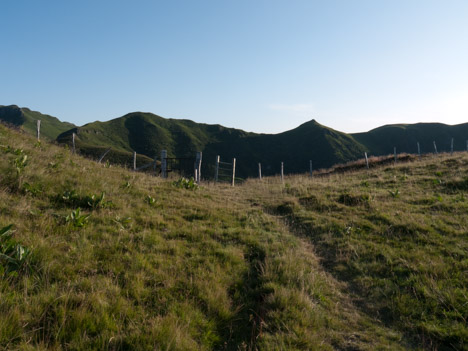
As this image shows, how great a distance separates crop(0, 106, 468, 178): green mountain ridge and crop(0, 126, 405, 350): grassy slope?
84.6m

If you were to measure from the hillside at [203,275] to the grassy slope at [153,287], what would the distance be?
19 mm

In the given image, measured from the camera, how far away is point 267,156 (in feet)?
366

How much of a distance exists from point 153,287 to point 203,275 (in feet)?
2.56

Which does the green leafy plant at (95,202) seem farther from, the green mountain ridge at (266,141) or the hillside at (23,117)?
the hillside at (23,117)

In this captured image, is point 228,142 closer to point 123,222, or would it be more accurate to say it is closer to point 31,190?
point 31,190

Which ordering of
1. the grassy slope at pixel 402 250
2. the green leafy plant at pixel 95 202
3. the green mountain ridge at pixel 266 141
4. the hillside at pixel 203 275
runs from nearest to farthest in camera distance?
the hillside at pixel 203 275 → the grassy slope at pixel 402 250 → the green leafy plant at pixel 95 202 → the green mountain ridge at pixel 266 141

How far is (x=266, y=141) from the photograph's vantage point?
4943 inches

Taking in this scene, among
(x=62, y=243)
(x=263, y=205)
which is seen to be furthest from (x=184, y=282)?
(x=263, y=205)

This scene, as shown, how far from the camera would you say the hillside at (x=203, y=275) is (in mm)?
2879

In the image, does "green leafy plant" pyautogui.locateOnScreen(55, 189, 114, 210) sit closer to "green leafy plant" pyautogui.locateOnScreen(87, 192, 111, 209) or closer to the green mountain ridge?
"green leafy plant" pyautogui.locateOnScreen(87, 192, 111, 209)

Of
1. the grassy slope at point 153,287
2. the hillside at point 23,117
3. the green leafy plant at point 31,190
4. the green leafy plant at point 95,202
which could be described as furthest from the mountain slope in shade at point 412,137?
the hillside at point 23,117

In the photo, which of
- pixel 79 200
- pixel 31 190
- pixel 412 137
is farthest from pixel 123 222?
pixel 412 137

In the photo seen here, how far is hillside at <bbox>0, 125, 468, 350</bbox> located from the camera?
288cm

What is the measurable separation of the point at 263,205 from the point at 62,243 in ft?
26.6
